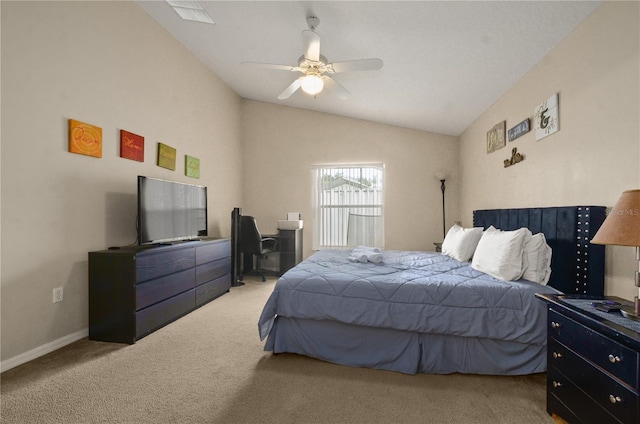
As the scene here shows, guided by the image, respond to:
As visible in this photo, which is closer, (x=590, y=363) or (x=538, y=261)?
(x=590, y=363)

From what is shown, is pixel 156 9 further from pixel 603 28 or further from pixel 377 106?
pixel 603 28

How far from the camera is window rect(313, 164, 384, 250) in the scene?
16.9ft

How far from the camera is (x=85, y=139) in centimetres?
249

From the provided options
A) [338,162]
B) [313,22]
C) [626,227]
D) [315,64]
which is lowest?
[626,227]

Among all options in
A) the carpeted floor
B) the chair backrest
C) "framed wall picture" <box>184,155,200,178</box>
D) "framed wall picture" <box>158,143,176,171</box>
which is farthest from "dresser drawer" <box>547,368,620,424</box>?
"framed wall picture" <box>184,155,200,178</box>

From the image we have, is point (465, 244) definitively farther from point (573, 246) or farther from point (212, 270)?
point (212, 270)

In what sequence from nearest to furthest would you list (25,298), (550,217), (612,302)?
(612,302)
(25,298)
(550,217)

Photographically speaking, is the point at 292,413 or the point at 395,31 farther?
the point at 395,31

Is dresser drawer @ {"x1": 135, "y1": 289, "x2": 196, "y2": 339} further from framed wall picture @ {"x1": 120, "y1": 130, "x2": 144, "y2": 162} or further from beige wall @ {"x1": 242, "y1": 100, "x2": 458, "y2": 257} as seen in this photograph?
beige wall @ {"x1": 242, "y1": 100, "x2": 458, "y2": 257}

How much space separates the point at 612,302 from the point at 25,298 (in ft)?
12.0

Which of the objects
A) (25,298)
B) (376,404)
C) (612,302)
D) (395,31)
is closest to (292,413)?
(376,404)

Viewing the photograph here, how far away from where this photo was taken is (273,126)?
17.5 ft

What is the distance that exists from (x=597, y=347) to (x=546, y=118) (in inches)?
75.7

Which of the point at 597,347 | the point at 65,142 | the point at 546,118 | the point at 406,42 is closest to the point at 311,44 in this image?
the point at 406,42
